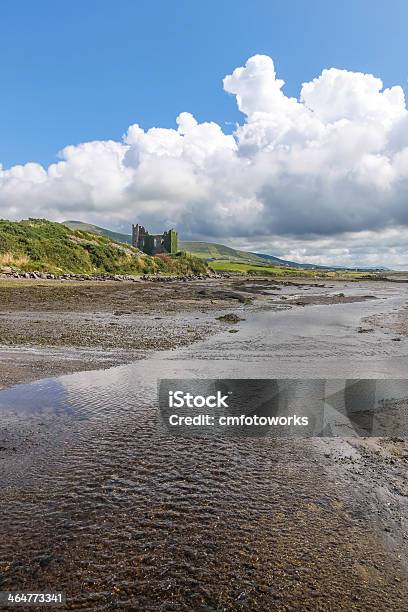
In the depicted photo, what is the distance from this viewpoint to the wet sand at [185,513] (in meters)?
3.51

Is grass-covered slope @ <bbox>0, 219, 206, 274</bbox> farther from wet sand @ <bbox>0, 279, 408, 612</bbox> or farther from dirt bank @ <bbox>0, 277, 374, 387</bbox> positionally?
wet sand @ <bbox>0, 279, 408, 612</bbox>

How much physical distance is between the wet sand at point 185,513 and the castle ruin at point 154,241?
10788cm

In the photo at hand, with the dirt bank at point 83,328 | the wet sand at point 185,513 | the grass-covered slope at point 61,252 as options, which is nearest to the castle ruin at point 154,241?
the grass-covered slope at point 61,252

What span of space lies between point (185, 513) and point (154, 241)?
116787mm

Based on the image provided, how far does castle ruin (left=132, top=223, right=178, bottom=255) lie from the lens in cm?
11512

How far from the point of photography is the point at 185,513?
4.64m

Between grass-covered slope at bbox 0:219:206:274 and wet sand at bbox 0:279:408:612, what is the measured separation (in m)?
50.4

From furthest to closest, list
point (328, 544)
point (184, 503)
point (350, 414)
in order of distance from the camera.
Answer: point (350, 414), point (184, 503), point (328, 544)

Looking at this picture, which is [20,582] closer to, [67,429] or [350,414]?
[67,429]

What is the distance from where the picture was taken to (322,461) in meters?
6.11

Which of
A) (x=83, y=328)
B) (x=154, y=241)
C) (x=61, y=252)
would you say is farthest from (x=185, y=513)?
(x=154, y=241)

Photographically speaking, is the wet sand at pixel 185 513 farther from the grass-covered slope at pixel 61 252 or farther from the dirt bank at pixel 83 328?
the grass-covered slope at pixel 61 252

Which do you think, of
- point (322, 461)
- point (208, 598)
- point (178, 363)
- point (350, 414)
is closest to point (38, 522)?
point (208, 598)

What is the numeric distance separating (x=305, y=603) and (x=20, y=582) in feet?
8.05
